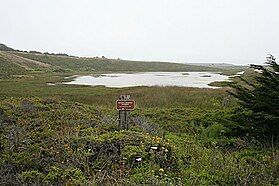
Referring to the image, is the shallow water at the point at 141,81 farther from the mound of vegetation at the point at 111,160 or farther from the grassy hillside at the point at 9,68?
the mound of vegetation at the point at 111,160

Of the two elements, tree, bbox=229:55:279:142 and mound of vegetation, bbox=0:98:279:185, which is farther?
tree, bbox=229:55:279:142

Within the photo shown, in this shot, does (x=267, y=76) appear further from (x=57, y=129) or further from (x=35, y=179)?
(x=35, y=179)

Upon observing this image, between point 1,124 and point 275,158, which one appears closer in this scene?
point 275,158

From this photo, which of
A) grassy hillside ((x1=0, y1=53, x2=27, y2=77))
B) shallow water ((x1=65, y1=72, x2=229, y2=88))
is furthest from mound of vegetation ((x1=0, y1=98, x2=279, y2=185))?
grassy hillside ((x1=0, y1=53, x2=27, y2=77))

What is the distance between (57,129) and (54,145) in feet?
6.51

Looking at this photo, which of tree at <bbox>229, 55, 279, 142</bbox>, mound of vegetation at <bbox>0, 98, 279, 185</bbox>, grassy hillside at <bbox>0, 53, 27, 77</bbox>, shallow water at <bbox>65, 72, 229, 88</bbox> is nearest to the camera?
Answer: mound of vegetation at <bbox>0, 98, 279, 185</bbox>

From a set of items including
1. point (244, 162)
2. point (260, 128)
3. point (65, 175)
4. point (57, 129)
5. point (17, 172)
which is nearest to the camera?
point (65, 175)

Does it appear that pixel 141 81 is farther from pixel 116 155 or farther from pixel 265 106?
pixel 116 155

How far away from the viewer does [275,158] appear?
827 cm

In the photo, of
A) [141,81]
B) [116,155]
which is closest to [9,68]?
[141,81]

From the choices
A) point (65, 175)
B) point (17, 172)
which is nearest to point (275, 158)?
point (65, 175)

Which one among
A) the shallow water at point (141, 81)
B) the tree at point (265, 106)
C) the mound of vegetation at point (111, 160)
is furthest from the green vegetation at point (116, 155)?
the shallow water at point (141, 81)

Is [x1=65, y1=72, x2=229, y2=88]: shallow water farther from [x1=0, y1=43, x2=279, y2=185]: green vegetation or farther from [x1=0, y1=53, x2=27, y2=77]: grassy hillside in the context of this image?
[x1=0, y1=43, x2=279, y2=185]: green vegetation

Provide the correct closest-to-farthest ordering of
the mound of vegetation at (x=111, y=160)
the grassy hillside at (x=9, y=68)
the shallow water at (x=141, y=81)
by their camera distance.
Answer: the mound of vegetation at (x=111, y=160)
the shallow water at (x=141, y=81)
the grassy hillside at (x=9, y=68)
